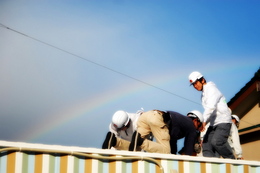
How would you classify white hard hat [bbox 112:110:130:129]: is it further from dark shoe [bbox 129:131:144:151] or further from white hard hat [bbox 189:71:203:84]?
white hard hat [bbox 189:71:203:84]

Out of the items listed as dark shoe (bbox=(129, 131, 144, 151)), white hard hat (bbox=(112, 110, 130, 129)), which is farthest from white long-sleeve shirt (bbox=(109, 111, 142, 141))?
dark shoe (bbox=(129, 131, 144, 151))

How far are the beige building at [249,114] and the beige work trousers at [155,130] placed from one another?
5330mm

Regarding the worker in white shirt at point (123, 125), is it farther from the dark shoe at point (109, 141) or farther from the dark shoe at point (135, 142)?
the dark shoe at point (135, 142)

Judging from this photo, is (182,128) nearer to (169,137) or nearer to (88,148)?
(169,137)

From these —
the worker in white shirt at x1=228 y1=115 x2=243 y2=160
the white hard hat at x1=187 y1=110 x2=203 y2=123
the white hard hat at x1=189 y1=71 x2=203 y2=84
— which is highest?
the white hard hat at x1=189 y1=71 x2=203 y2=84

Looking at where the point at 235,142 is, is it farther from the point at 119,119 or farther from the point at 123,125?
the point at 119,119

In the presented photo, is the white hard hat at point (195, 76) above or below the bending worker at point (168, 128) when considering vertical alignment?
above

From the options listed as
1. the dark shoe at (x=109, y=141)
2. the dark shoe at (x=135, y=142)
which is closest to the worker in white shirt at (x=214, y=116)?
the dark shoe at (x=135, y=142)

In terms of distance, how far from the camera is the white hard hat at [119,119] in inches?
386

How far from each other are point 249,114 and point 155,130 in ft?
22.9

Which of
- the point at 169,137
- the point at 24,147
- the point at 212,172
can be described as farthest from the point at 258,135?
the point at 24,147

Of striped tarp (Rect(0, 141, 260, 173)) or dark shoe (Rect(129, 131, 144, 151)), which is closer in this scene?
striped tarp (Rect(0, 141, 260, 173))

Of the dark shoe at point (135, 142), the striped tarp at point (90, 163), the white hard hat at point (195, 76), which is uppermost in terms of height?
the white hard hat at point (195, 76)

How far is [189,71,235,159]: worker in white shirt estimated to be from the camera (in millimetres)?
9242
